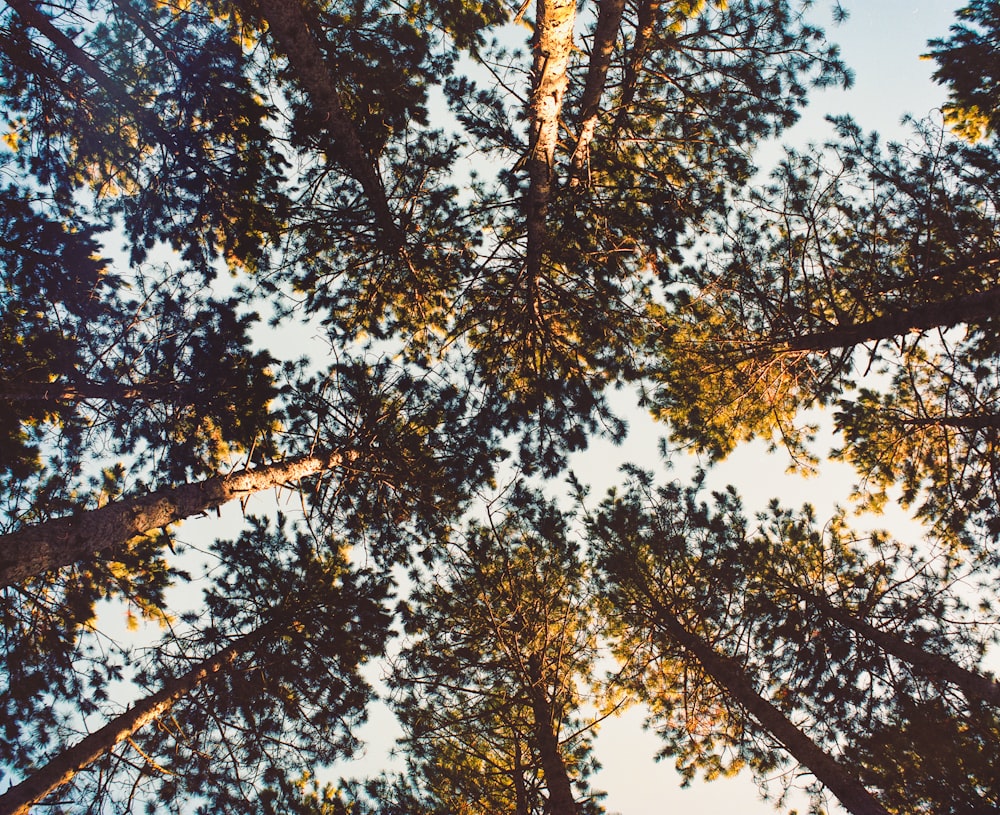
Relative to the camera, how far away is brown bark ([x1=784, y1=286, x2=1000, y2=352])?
465 centimetres

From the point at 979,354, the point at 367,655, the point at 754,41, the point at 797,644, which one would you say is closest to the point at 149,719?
the point at 367,655

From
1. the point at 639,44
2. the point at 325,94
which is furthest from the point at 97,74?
the point at 639,44

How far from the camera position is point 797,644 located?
6.39 m

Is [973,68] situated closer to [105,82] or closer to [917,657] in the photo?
[917,657]

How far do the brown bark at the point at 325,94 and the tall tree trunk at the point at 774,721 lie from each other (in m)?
6.74

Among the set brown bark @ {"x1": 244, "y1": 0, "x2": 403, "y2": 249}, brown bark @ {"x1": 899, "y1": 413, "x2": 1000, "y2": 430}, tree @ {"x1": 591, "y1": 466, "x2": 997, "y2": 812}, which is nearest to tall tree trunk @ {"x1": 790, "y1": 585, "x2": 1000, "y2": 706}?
tree @ {"x1": 591, "y1": 466, "x2": 997, "y2": 812}

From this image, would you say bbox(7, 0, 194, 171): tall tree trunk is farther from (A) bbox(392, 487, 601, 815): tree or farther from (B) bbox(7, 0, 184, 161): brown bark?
(A) bbox(392, 487, 601, 815): tree

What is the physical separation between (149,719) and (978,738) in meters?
9.82

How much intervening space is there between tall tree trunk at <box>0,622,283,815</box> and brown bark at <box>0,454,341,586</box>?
2.08m

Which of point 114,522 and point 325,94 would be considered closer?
point 114,522

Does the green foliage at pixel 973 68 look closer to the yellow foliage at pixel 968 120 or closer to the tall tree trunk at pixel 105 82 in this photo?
the yellow foliage at pixel 968 120

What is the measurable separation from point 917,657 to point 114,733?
952cm

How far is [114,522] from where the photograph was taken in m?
4.37

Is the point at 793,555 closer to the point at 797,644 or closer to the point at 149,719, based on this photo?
the point at 797,644
